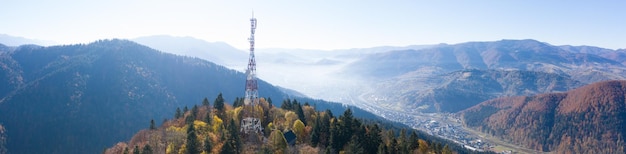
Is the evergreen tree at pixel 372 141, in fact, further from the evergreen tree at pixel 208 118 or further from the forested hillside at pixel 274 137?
the evergreen tree at pixel 208 118

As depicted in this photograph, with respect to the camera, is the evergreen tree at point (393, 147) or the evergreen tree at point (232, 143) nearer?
the evergreen tree at point (232, 143)

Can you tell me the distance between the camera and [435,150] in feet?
251

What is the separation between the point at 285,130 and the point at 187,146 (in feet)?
62.1

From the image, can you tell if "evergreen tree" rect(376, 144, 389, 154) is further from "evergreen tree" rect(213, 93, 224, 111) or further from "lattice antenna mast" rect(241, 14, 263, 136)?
"evergreen tree" rect(213, 93, 224, 111)

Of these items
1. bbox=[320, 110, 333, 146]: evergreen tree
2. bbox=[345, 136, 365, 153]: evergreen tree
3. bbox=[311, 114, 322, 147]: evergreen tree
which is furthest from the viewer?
bbox=[320, 110, 333, 146]: evergreen tree

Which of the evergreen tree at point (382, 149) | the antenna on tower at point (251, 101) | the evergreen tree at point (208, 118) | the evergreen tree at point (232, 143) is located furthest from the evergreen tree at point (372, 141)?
the evergreen tree at point (208, 118)

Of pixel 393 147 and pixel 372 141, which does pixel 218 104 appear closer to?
pixel 372 141

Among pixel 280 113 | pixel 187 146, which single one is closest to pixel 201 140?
pixel 187 146

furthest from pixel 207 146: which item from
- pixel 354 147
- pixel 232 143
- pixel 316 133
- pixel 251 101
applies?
pixel 354 147

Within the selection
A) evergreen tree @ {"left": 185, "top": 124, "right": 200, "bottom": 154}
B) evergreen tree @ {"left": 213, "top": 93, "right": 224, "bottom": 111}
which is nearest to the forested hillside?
evergreen tree @ {"left": 185, "top": 124, "right": 200, "bottom": 154}

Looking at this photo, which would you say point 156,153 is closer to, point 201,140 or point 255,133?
point 201,140

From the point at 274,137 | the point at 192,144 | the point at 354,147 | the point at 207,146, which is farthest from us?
the point at 274,137

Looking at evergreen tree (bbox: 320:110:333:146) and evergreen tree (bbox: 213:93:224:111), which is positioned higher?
evergreen tree (bbox: 213:93:224:111)

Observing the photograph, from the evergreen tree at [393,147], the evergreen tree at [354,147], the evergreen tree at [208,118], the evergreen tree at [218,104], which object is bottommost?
the evergreen tree at [393,147]
